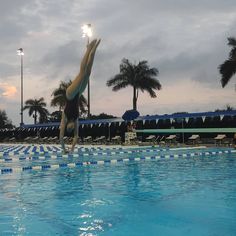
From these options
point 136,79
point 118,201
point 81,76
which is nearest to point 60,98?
point 136,79

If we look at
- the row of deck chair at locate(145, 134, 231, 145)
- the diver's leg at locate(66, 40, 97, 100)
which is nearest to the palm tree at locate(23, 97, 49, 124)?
the row of deck chair at locate(145, 134, 231, 145)

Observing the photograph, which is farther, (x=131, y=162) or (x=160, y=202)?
(x=131, y=162)

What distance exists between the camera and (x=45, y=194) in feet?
26.3

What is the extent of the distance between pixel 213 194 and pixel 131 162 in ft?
23.7

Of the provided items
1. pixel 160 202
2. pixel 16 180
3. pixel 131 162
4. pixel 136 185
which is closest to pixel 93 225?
pixel 160 202

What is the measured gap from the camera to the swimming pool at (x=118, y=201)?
5299 millimetres

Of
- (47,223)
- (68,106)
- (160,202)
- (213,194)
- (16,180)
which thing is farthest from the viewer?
(68,106)

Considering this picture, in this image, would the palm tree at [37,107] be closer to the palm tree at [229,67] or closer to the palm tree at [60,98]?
the palm tree at [60,98]

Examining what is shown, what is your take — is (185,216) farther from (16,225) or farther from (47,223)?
(16,225)

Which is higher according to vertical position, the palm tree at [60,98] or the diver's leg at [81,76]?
the palm tree at [60,98]

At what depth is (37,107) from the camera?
59844mm

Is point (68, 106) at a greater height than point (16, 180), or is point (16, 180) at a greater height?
point (68, 106)

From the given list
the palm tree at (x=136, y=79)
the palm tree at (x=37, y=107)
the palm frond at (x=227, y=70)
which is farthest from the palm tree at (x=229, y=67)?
the palm tree at (x=37, y=107)

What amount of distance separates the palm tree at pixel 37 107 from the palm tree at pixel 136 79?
71.4 feet
